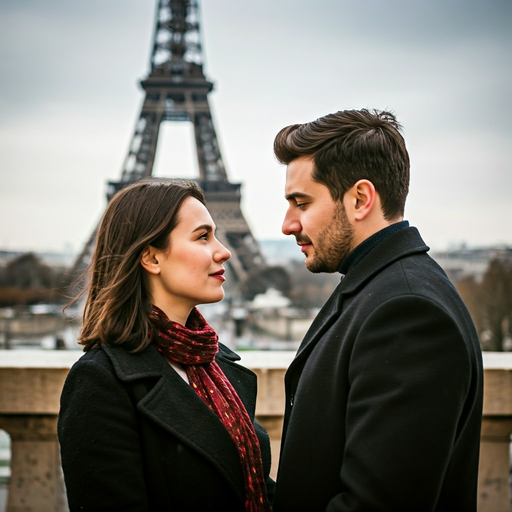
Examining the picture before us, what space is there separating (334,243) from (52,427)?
1605 mm

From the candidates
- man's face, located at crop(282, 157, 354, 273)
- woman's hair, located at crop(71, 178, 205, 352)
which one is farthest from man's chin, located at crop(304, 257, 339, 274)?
Answer: woman's hair, located at crop(71, 178, 205, 352)

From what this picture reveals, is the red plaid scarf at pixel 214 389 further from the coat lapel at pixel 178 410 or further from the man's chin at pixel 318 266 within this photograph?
the man's chin at pixel 318 266

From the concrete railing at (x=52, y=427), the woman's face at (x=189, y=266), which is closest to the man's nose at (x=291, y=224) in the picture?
the woman's face at (x=189, y=266)

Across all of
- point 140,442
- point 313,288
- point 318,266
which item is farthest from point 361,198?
point 313,288

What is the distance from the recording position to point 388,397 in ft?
5.28

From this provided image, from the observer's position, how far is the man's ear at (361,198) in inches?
77.2

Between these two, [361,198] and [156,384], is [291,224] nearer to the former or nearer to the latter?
[361,198]

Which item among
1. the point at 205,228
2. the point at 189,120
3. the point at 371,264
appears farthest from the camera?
the point at 189,120

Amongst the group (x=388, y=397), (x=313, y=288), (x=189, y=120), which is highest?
(x=189, y=120)

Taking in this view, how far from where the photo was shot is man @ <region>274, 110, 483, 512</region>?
1.60 metres

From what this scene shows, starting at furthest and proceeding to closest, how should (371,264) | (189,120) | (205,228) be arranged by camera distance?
(189,120) → (205,228) → (371,264)

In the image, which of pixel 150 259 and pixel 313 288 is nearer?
pixel 150 259

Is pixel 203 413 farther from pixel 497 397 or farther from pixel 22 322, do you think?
pixel 22 322

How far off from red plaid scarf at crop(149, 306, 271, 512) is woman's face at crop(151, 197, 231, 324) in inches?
3.0
